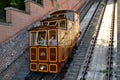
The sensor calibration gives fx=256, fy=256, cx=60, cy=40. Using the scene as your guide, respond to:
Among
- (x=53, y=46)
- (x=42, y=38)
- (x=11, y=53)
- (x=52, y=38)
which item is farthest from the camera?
(x=11, y=53)

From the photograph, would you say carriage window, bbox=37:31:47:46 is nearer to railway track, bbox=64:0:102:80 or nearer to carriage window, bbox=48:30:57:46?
carriage window, bbox=48:30:57:46

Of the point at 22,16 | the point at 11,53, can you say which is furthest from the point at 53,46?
the point at 22,16

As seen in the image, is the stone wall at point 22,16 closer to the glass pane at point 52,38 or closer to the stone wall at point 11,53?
→ the stone wall at point 11,53

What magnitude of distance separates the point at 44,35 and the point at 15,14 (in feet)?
11.8

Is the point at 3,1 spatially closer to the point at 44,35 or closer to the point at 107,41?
the point at 44,35

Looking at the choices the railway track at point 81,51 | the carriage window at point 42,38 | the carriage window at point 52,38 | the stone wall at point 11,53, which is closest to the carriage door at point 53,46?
the carriage window at point 52,38

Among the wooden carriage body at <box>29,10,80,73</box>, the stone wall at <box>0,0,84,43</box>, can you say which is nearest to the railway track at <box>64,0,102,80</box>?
the wooden carriage body at <box>29,10,80,73</box>

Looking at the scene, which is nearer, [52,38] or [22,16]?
[52,38]

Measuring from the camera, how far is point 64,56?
15391 millimetres

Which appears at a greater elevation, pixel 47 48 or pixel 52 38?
pixel 52 38

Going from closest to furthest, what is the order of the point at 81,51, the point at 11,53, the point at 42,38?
the point at 42,38
the point at 11,53
the point at 81,51

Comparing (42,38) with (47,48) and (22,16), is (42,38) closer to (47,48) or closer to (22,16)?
(47,48)

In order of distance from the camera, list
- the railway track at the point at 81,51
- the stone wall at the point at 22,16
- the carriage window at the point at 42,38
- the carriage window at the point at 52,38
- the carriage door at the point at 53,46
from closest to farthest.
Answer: the carriage door at the point at 53,46 < the carriage window at the point at 52,38 < the carriage window at the point at 42,38 < the railway track at the point at 81,51 < the stone wall at the point at 22,16

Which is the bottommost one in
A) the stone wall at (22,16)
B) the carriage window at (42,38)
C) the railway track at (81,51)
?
the railway track at (81,51)
